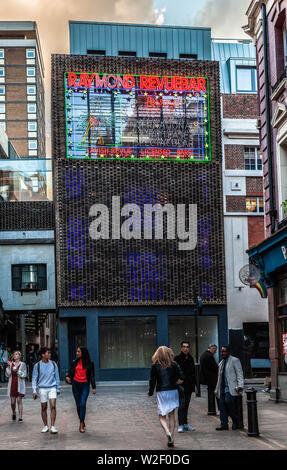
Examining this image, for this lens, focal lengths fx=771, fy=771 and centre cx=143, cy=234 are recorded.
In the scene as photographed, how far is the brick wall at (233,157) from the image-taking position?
144 feet

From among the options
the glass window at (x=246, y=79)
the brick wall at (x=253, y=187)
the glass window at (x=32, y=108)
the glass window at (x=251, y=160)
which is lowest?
the brick wall at (x=253, y=187)

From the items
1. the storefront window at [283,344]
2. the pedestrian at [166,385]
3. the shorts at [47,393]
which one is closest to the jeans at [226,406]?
the pedestrian at [166,385]

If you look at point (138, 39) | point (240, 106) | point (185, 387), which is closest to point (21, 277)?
point (138, 39)

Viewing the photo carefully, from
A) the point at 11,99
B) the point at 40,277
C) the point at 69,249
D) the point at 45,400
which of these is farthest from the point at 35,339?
the point at 11,99

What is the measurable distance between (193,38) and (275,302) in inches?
1080

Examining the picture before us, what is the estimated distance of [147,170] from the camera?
41.2 metres

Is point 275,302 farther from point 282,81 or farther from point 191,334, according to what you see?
point 191,334

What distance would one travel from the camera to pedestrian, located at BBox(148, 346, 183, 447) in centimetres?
1259

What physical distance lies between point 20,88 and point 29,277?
106007 millimetres

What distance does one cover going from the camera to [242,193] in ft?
144

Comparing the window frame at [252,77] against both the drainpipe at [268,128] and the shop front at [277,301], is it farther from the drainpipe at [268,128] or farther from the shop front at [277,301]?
the shop front at [277,301]

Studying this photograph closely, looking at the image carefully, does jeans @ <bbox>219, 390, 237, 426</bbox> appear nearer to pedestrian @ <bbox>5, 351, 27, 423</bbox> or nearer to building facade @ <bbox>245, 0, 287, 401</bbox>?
pedestrian @ <bbox>5, 351, 27, 423</bbox>

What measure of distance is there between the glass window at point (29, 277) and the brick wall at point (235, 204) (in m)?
11.4

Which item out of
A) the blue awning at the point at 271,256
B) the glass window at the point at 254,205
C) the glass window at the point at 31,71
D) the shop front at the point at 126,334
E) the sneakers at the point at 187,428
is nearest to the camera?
the sneakers at the point at 187,428
